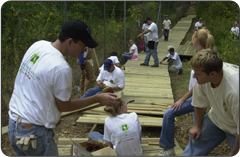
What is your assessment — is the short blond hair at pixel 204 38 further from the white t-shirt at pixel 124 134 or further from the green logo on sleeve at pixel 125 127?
the green logo on sleeve at pixel 125 127

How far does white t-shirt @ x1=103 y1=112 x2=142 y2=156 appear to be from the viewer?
338cm

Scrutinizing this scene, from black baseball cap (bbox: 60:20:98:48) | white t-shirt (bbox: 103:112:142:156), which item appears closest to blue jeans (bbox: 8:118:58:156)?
black baseball cap (bbox: 60:20:98:48)

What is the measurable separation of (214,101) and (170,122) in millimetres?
894

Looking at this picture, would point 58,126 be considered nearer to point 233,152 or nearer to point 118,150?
point 118,150

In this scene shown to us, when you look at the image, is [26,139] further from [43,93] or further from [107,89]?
[107,89]

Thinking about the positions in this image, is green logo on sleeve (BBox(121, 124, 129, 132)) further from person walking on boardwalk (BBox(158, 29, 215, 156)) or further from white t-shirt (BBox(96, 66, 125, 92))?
white t-shirt (BBox(96, 66, 125, 92))

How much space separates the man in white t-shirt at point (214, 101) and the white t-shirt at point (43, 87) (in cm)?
125

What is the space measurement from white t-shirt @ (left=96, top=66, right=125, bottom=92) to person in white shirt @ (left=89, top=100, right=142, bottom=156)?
94.0 inches

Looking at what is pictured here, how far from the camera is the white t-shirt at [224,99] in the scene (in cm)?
237

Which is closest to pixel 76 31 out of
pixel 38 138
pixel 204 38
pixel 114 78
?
pixel 38 138

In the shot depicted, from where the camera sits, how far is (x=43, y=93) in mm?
2182

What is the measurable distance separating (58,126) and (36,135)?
342cm

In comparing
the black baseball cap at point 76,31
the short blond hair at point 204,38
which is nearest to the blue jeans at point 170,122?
the short blond hair at point 204,38

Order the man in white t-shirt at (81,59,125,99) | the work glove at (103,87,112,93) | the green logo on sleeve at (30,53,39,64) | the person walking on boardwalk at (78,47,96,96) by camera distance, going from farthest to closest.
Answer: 1. the person walking on boardwalk at (78,47,96,96)
2. the man in white t-shirt at (81,59,125,99)
3. the work glove at (103,87,112,93)
4. the green logo on sleeve at (30,53,39,64)
